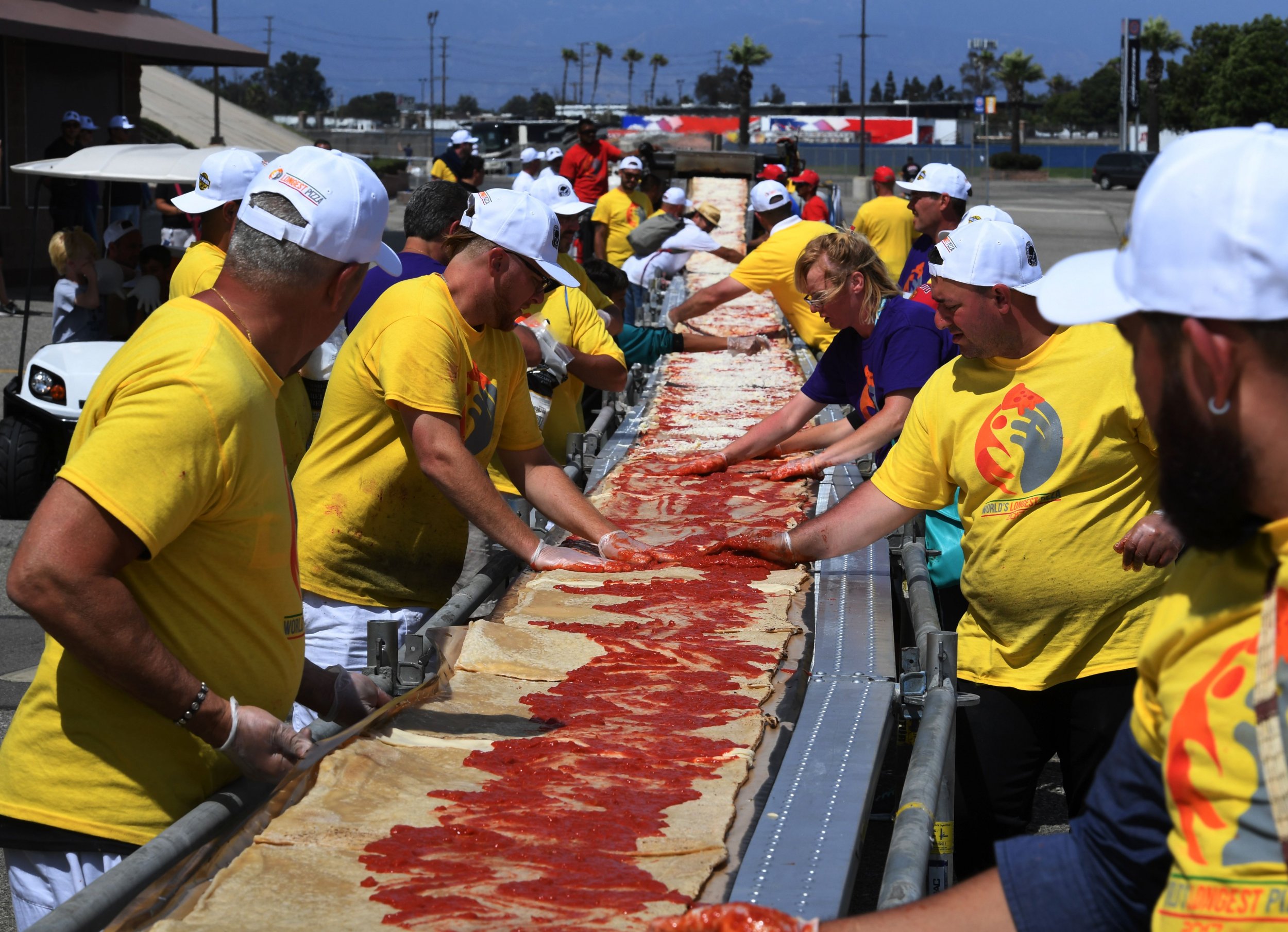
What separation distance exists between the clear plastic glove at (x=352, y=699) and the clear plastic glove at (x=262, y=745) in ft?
1.24

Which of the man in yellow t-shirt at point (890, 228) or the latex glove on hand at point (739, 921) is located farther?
the man in yellow t-shirt at point (890, 228)

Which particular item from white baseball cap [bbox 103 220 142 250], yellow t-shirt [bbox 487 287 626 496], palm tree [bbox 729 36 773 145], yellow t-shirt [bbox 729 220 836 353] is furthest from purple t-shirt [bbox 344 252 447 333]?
palm tree [bbox 729 36 773 145]

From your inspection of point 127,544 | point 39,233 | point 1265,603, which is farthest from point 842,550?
point 39,233

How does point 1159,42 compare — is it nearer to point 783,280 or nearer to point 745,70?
point 745,70

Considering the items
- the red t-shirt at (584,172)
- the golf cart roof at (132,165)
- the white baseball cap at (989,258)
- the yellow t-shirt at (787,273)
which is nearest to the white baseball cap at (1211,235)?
the white baseball cap at (989,258)

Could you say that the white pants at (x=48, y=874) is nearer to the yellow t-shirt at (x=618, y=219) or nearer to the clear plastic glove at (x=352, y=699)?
the clear plastic glove at (x=352, y=699)

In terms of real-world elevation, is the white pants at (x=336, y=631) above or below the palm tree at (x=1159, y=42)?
below

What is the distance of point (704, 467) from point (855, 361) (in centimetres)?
82

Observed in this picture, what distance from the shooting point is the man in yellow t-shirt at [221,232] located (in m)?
4.75

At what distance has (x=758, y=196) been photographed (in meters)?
10.7

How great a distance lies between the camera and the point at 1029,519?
354 cm

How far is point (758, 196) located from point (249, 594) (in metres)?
8.78

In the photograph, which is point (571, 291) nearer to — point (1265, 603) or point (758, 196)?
point (758, 196)

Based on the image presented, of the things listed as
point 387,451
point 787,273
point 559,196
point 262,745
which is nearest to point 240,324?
point 262,745
